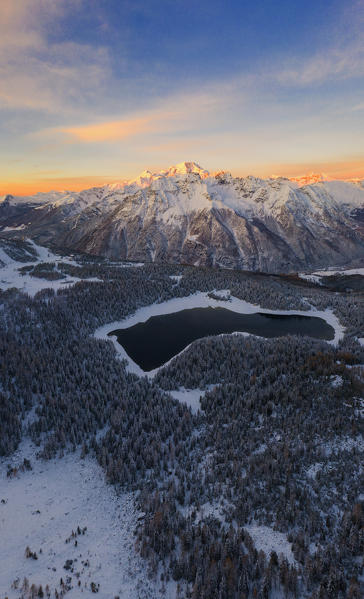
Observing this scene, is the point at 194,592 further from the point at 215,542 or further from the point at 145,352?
the point at 145,352

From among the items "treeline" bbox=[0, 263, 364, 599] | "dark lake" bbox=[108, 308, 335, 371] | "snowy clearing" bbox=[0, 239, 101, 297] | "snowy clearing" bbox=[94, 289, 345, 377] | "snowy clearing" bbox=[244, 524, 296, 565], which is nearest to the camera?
"treeline" bbox=[0, 263, 364, 599]

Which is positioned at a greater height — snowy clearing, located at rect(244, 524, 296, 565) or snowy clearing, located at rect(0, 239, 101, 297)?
snowy clearing, located at rect(0, 239, 101, 297)

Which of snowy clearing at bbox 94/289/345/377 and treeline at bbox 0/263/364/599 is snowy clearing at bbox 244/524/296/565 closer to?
treeline at bbox 0/263/364/599

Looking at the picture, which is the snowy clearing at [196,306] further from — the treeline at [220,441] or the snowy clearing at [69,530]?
the snowy clearing at [69,530]

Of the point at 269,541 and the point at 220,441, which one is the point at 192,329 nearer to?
the point at 220,441

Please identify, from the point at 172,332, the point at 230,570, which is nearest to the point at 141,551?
the point at 230,570

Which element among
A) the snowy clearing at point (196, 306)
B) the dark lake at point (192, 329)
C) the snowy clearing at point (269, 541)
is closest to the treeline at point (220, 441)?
the snowy clearing at point (269, 541)

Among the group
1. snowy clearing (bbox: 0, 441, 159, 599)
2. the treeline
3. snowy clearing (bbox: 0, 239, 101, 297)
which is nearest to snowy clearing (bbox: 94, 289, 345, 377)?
the treeline
